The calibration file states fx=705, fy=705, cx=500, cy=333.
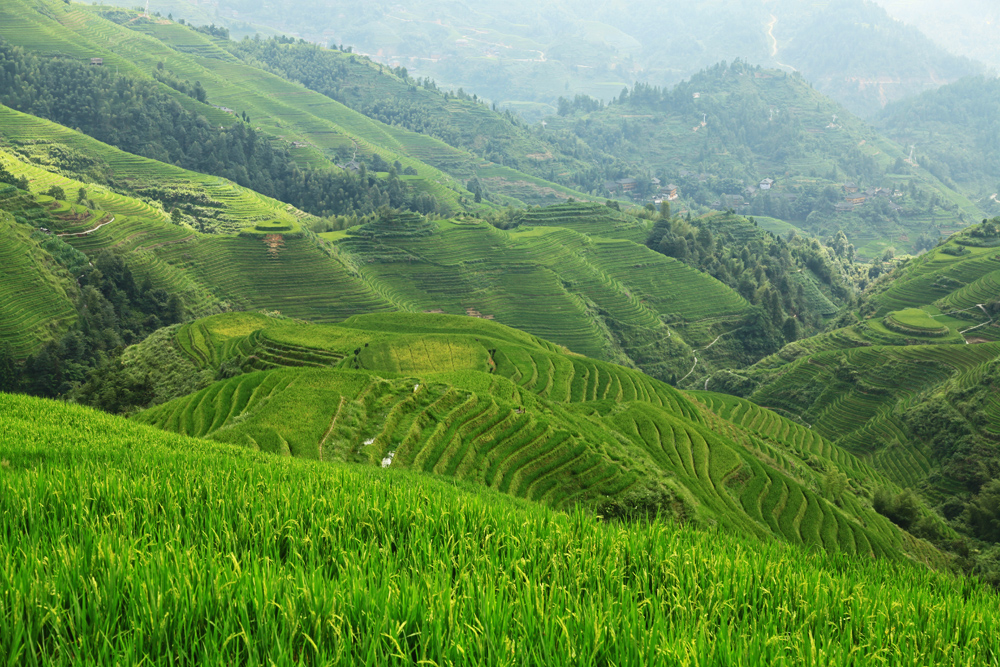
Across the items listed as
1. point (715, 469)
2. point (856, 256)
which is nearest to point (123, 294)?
point (715, 469)

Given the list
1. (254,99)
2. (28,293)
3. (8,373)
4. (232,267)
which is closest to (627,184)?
(254,99)

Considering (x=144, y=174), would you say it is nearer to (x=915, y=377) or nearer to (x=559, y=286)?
(x=559, y=286)

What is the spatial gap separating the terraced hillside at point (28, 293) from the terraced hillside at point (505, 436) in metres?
20.8

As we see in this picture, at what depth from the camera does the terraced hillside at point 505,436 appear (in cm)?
2019

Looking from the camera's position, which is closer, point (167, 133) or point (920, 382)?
point (920, 382)

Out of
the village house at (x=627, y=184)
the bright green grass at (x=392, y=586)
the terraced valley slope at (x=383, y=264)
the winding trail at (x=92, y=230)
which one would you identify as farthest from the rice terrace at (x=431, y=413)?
the village house at (x=627, y=184)

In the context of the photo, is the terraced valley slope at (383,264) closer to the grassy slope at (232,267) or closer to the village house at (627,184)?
the grassy slope at (232,267)

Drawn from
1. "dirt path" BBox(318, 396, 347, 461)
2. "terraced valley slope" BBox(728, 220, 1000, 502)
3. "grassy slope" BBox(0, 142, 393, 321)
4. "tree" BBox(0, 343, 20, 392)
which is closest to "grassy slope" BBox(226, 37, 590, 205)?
"grassy slope" BBox(0, 142, 393, 321)

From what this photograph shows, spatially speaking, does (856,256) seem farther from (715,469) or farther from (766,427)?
(715,469)

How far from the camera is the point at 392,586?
464 cm

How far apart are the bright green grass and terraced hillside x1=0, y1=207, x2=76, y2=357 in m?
49.3

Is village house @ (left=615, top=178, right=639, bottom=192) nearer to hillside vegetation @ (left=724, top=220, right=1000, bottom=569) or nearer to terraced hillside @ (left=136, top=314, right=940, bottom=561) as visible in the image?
hillside vegetation @ (left=724, top=220, right=1000, bottom=569)

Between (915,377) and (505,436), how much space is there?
44346 mm

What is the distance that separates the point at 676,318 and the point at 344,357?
49.4 m
